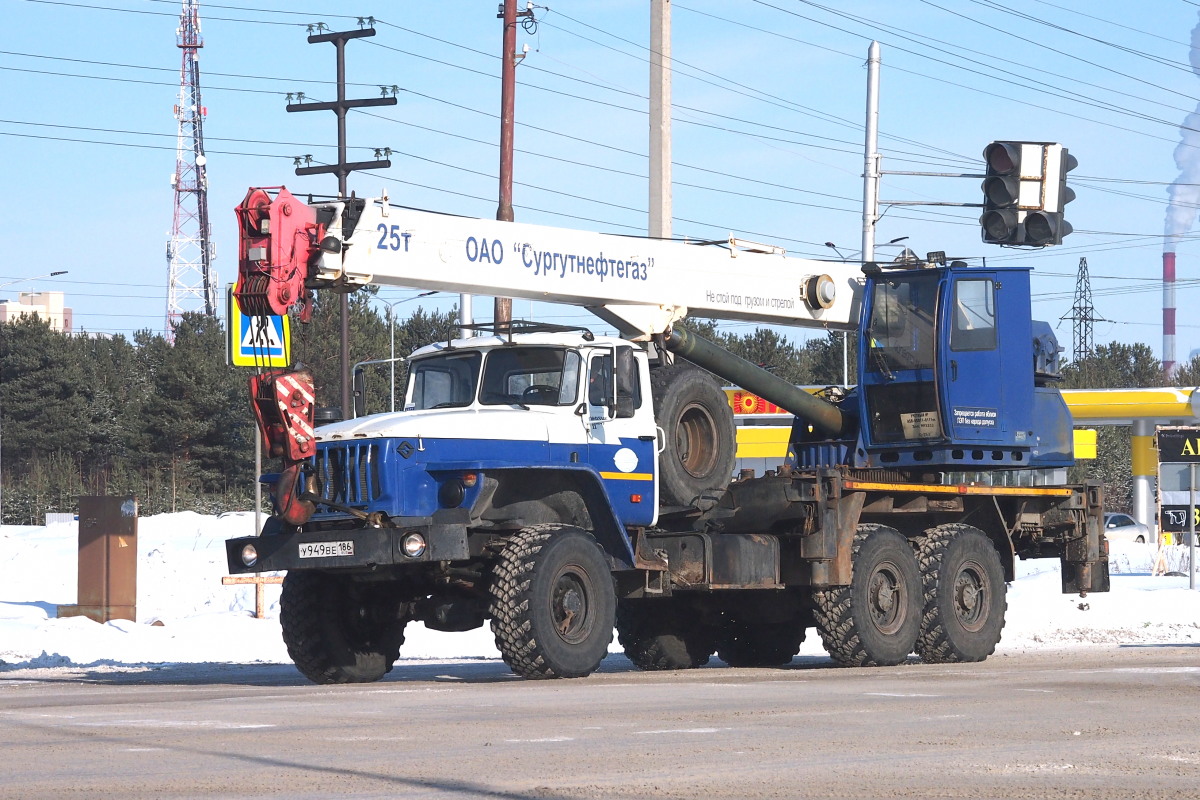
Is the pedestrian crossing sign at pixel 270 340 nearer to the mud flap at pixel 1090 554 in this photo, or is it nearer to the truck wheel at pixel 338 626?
the truck wheel at pixel 338 626

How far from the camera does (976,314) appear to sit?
704 inches

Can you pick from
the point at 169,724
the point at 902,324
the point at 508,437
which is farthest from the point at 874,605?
the point at 169,724

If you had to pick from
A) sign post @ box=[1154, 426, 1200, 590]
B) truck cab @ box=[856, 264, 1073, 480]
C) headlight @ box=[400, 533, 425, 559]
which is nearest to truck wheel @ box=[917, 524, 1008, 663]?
truck cab @ box=[856, 264, 1073, 480]

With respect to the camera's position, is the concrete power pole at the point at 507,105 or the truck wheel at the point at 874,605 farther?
the concrete power pole at the point at 507,105

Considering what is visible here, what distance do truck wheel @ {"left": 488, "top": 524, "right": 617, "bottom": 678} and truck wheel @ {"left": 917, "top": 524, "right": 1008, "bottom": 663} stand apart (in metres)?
4.32

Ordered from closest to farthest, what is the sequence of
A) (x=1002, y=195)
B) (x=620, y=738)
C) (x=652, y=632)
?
(x=620, y=738)
(x=652, y=632)
(x=1002, y=195)

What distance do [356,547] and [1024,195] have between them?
970 centimetres

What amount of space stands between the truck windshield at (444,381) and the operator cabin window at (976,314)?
217 inches

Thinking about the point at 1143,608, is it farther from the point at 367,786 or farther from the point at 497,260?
the point at 367,786

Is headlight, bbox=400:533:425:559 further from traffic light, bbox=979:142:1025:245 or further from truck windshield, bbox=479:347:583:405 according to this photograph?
traffic light, bbox=979:142:1025:245

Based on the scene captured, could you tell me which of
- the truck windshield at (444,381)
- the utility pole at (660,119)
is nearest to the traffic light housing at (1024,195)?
the utility pole at (660,119)

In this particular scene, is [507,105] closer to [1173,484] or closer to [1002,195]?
[1002,195]

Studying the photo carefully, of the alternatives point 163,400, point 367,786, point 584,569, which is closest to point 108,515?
point 584,569

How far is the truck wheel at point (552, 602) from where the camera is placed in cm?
1338
